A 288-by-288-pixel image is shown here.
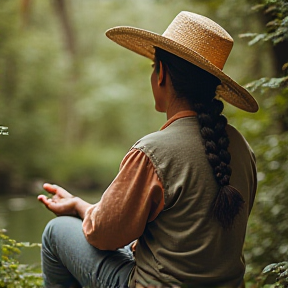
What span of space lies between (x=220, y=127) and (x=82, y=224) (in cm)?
60

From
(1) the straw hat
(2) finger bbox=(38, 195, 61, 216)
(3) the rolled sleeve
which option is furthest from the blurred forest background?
(2) finger bbox=(38, 195, 61, 216)

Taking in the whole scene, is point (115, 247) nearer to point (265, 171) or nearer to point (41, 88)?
point (265, 171)

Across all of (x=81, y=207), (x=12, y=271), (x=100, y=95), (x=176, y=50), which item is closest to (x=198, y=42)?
(x=176, y=50)

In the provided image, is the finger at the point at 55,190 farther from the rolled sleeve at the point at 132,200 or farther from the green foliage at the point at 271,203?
the green foliage at the point at 271,203

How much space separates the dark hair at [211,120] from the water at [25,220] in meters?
2.20

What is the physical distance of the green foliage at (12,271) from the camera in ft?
7.03

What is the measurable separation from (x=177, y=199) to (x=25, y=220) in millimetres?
6402

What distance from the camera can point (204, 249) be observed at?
5.59 feet

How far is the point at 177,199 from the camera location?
5.55 ft

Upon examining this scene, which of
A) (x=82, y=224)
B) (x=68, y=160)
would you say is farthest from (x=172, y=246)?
(x=68, y=160)

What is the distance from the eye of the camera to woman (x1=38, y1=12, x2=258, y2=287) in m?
1.70

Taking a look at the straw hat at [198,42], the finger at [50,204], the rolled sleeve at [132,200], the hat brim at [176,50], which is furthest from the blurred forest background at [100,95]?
the finger at [50,204]

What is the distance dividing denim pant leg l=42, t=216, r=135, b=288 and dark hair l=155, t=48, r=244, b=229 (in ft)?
1.30

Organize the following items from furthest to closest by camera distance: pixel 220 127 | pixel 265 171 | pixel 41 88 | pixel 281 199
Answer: pixel 41 88 → pixel 265 171 → pixel 281 199 → pixel 220 127
